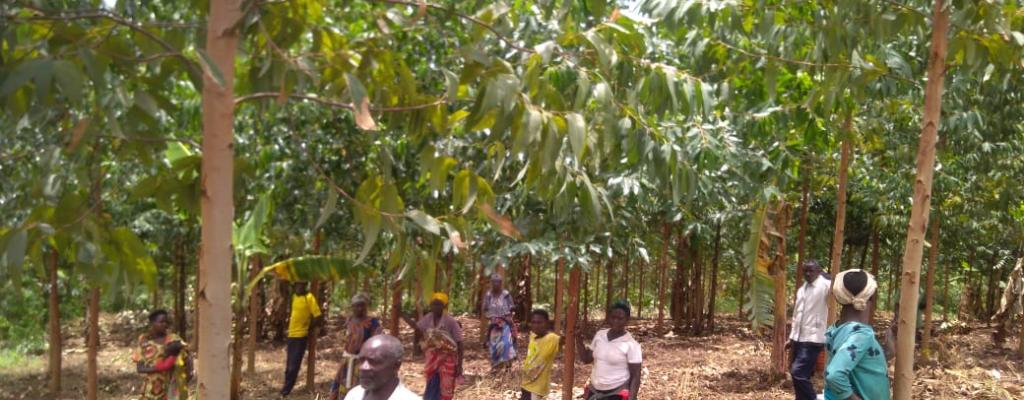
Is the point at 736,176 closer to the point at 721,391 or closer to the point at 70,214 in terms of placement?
the point at 721,391

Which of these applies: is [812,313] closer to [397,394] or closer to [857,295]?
[857,295]

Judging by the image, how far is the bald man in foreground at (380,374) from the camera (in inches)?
137

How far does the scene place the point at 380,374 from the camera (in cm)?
350

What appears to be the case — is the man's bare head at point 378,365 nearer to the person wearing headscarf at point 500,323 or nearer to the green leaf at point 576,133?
the green leaf at point 576,133

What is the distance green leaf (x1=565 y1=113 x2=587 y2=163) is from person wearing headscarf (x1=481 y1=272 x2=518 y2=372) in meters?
7.99

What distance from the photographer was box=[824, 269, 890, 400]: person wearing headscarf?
13.9 ft

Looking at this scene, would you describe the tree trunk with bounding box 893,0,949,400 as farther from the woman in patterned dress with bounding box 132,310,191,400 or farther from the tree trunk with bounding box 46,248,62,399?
the tree trunk with bounding box 46,248,62,399

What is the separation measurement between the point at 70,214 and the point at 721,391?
8.59 meters

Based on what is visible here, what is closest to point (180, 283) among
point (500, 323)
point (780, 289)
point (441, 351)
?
point (500, 323)

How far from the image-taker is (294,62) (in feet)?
7.25

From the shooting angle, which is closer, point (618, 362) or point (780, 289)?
point (618, 362)

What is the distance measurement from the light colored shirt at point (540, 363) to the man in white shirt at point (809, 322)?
2138 mm

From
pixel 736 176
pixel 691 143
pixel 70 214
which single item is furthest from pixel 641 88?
pixel 736 176

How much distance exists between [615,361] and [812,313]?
2300 mm
